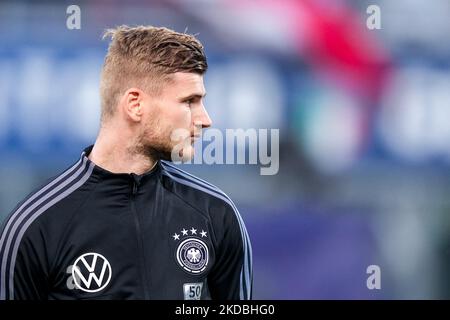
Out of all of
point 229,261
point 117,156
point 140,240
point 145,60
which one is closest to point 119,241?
point 140,240

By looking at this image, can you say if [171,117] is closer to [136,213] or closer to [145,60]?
[145,60]

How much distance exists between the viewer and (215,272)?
273cm

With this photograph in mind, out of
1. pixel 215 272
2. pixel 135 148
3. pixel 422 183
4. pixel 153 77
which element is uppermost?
pixel 153 77

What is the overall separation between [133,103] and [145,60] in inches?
7.3

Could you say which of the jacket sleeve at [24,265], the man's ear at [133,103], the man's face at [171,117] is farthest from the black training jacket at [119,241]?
the man's ear at [133,103]

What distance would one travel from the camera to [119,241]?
8.33 ft

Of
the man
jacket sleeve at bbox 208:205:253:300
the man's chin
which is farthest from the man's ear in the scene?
jacket sleeve at bbox 208:205:253:300

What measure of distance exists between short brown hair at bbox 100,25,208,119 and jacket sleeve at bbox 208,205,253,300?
650mm

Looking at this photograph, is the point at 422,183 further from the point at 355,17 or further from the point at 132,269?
the point at 132,269

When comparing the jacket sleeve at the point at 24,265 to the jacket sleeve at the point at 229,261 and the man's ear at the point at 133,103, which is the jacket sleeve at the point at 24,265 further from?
the jacket sleeve at the point at 229,261

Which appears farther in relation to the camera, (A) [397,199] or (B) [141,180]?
(A) [397,199]

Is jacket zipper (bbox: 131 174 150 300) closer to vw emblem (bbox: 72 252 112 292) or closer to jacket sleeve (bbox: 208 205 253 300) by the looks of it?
vw emblem (bbox: 72 252 112 292)
